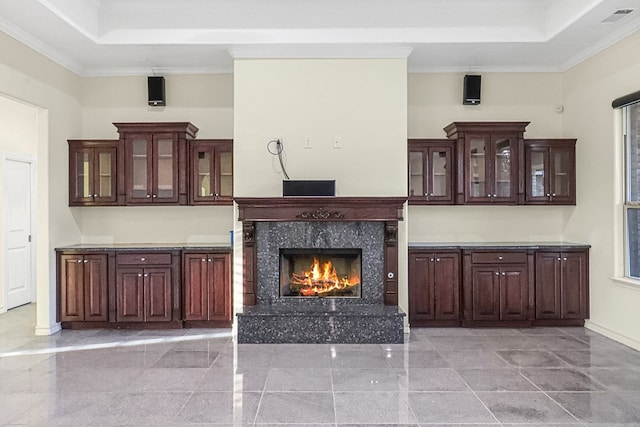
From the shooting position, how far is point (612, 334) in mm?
4883

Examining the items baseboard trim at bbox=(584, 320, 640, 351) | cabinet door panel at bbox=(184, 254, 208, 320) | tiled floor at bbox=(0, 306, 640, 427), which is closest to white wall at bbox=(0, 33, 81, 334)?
tiled floor at bbox=(0, 306, 640, 427)

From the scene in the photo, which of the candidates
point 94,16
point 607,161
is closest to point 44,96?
point 94,16

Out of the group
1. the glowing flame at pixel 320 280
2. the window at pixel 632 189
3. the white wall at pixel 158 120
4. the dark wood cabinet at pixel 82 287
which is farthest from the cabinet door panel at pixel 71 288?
the window at pixel 632 189

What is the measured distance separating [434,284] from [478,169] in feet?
4.76

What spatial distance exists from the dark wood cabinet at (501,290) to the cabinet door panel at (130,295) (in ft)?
12.1

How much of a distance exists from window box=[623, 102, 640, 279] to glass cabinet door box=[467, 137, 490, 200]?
1.38 meters

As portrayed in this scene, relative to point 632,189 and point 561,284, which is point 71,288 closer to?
point 561,284

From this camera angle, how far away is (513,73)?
5.88 meters

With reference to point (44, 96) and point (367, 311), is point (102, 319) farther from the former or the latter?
point (367, 311)

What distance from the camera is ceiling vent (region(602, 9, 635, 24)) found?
4.23 meters

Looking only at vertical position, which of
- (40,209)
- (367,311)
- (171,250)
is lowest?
(367,311)

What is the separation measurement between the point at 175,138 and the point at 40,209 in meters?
1.66

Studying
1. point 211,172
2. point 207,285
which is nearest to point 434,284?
point 207,285

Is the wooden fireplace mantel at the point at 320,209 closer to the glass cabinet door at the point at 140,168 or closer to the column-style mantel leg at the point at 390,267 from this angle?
the column-style mantel leg at the point at 390,267
